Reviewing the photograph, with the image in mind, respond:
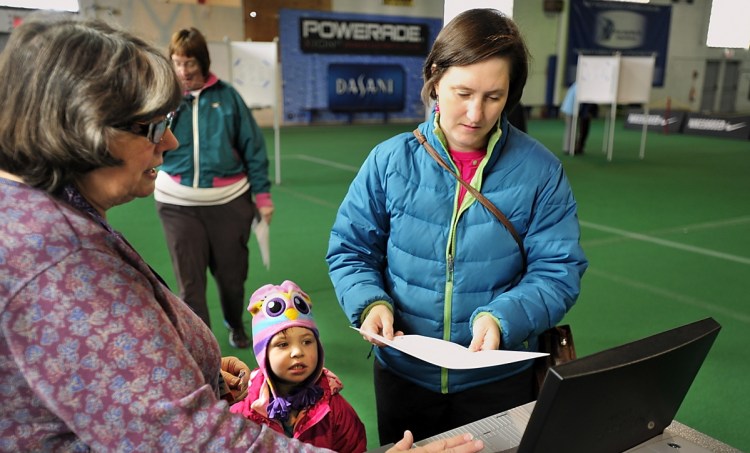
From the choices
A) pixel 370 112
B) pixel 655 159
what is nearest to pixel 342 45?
pixel 370 112

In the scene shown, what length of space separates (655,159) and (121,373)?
417 inches

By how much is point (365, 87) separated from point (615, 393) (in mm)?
15254

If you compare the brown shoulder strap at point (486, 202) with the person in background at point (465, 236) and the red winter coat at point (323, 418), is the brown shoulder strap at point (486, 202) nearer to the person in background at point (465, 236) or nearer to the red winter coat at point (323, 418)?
the person in background at point (465, 236)

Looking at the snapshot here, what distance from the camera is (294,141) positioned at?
38.9 ft

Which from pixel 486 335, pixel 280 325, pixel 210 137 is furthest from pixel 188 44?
pixel 486 335

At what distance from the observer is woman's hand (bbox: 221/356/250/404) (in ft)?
4.66

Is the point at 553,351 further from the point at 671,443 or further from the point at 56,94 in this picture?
the point at 56,94

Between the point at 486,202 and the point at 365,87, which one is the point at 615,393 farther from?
the point at 365,87

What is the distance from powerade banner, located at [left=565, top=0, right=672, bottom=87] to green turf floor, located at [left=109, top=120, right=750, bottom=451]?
9093mm

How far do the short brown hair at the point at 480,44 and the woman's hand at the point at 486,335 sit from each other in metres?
0.56

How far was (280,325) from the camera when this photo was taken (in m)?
1.70

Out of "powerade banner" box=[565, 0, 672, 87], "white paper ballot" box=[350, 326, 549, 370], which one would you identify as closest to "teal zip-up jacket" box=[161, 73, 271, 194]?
"white paper ballot" box=[350, 326, 549, 370]

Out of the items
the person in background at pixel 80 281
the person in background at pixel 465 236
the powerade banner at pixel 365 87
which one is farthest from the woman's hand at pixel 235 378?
the powerade banner at pixel 365 87

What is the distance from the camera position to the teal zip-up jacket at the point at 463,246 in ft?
4.77
